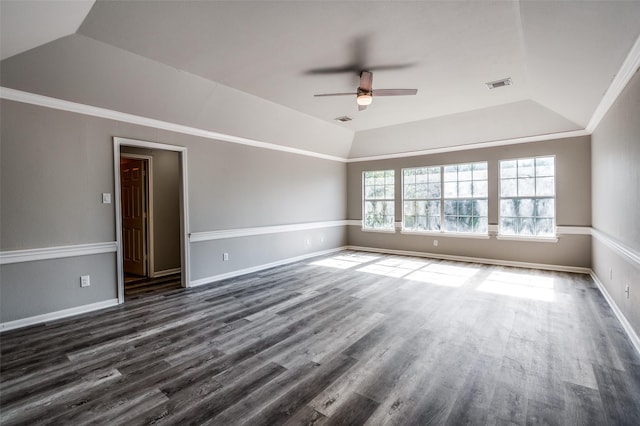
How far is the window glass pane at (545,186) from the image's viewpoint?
5520 mm

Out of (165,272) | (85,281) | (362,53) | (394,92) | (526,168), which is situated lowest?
(165,272)

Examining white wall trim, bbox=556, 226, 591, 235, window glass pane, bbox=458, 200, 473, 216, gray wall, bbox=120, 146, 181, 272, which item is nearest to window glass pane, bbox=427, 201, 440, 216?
window glass pane, bbox=458, 200, 473, 216

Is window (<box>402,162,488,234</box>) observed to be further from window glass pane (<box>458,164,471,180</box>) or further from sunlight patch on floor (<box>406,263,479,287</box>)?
sunlight patch on floor (<box>406,263,479,287</box>)

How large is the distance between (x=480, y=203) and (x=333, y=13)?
5.20 meters

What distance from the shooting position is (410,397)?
2027 mm

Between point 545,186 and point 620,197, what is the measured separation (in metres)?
2.58

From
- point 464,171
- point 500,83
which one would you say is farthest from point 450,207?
point 500,83

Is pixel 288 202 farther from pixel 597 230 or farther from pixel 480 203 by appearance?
pixel 597 230

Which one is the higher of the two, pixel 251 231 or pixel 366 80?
pixel 366 80

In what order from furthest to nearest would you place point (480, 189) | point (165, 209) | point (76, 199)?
point (480, 189) < point (165, 209) < point (76, 199)

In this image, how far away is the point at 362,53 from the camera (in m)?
3.17

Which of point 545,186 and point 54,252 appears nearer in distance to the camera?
point 54,252

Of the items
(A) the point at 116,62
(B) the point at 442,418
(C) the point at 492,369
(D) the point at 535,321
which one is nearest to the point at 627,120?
(D) the point at 535,321

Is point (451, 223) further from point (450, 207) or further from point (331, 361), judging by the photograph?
point (331, 361)
